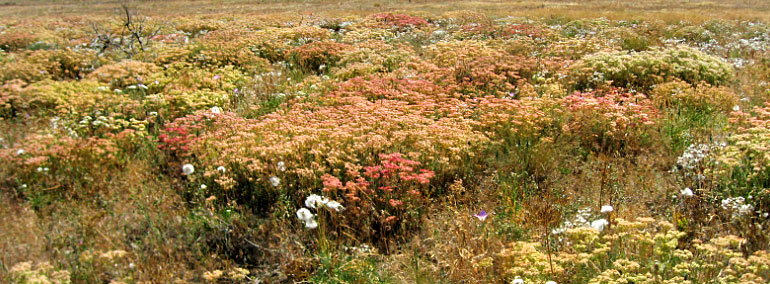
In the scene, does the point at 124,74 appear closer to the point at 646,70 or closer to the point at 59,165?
the point at 59,165

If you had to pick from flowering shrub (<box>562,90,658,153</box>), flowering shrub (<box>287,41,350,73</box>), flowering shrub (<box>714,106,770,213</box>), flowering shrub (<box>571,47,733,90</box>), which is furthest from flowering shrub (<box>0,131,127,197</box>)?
flowering shrub (<box>571,47,733,90</box>)

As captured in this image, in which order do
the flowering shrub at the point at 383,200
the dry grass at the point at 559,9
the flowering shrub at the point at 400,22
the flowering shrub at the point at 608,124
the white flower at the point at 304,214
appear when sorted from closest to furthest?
the white flower at the point at 304,214 < the flowering shrub at the point at 383,200 < the flowering shrub at the point at 608,124 < the flowering shrub at the point at 400,22 < the dry grass at the point at 559,9

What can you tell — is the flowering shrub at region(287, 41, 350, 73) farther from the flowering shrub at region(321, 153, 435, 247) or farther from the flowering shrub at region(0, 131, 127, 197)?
the flowering shrub at region(321, 153, 435, 247)

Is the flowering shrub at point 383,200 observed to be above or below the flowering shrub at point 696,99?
below

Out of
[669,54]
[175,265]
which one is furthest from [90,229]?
[669,54]

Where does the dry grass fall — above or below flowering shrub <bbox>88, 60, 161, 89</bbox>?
above

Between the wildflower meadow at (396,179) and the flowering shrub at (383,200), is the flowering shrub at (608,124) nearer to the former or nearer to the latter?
the wildflower meadow at (396,179)

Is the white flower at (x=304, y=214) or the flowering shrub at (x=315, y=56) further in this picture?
the flowering shrub at (x=315, y=56)

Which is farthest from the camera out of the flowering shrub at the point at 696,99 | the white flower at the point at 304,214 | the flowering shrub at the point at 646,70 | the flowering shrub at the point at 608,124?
the flowering shrub at the point at 646,70

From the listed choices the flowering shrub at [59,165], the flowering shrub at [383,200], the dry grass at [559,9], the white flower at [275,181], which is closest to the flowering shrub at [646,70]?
the flowering shrub at [383,200]

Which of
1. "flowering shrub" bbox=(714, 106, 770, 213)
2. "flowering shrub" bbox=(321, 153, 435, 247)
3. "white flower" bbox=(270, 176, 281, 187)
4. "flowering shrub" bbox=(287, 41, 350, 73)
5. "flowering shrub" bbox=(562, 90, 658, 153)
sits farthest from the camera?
"flowering shrub" bbox=(287, 41, 350, 73)

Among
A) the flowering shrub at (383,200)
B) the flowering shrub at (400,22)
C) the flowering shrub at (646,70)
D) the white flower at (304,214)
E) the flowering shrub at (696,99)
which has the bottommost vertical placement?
the flowering shrub at (383,200)

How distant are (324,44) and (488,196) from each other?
6.80 meters

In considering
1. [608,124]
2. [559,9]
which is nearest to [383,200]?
[608,124]
